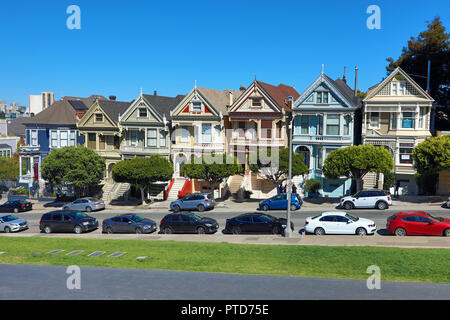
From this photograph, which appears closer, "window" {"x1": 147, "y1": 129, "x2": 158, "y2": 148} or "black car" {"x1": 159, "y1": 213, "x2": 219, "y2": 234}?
"black car" {"x1": 159, "y1": 213, "x2": 219, "y2": 234}

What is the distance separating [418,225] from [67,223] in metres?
24.6

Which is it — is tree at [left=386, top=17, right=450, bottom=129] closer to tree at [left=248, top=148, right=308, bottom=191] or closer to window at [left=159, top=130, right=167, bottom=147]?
tree at [left=248, top=148, right=308, bottom=191]

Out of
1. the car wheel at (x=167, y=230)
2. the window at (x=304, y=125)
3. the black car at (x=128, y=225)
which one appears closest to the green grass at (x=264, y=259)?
the car wheel at (x=167, y=230)

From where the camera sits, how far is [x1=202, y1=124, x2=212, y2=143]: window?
155ft

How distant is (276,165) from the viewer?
4056cm

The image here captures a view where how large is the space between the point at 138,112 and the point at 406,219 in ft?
108

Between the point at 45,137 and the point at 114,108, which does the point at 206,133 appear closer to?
the point at 114,108

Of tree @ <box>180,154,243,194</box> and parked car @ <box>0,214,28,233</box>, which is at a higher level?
tree @ <box>180,154,243,194</box>

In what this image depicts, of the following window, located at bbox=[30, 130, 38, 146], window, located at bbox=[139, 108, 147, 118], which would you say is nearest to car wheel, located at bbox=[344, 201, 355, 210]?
window, located at bbox=[139, 108, 147, 118]

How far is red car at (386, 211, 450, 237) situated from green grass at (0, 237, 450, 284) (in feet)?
14.2

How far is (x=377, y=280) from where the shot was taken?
1545 cm

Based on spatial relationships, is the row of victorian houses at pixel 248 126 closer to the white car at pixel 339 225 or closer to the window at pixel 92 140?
the window at pixel 92 140

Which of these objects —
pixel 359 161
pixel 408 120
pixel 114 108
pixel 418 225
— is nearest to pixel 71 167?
pixel 114 108
